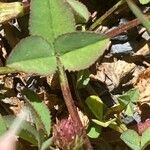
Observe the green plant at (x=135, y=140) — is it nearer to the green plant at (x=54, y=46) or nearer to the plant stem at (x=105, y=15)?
the green plant at (x=54, y=46)

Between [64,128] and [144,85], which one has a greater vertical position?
[64,128]

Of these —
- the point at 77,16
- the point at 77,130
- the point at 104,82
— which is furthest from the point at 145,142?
the point at 77,16

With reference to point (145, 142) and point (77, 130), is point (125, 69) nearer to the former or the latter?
point (145, 142)

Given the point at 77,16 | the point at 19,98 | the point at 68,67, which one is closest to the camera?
the point at 68,67

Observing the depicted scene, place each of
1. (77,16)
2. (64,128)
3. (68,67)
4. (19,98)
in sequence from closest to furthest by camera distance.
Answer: (64,128) → (68,67) → (77,16) → (19,98)

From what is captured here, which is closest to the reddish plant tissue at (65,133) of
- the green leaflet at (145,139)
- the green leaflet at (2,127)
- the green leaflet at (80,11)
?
the green leaflet at (2,127)

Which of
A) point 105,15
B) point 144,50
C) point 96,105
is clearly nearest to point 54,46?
point 96,105

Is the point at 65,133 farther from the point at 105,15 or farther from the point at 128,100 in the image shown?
the point at 105,15
